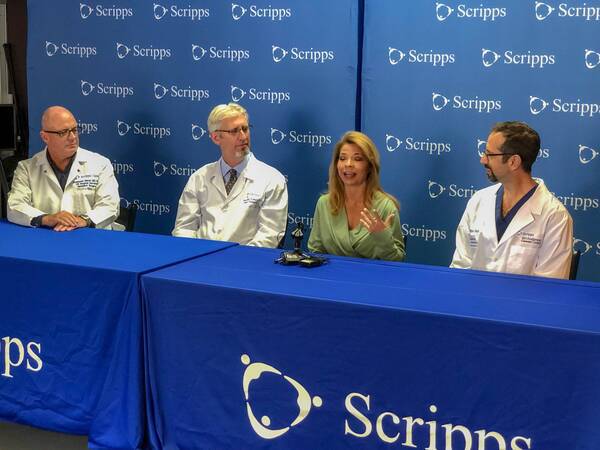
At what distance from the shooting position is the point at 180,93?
15.8 ft

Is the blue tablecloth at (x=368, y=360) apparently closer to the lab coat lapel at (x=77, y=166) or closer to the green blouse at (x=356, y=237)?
the green blouse at (x=356, y=237)

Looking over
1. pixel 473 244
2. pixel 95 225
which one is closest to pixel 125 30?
pixel 95 225

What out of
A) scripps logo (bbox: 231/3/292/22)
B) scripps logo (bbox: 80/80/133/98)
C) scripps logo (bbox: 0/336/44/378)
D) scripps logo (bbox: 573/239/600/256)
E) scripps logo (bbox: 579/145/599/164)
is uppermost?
scripps logo (bbox: 231/3/292/22)

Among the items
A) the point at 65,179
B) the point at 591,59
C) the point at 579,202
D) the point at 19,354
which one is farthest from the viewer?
the point at 65,179

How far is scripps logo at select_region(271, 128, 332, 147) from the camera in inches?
174

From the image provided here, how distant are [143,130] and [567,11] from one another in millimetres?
2643

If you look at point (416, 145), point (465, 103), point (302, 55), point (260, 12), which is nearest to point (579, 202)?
point (465, 103)

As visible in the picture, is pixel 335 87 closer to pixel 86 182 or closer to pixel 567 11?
pixel 567 11

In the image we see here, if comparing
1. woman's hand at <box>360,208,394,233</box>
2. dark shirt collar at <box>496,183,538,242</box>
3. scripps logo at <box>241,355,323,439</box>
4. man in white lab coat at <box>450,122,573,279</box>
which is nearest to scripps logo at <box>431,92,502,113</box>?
man in white lab coat at <box>450,122,573,279</box>

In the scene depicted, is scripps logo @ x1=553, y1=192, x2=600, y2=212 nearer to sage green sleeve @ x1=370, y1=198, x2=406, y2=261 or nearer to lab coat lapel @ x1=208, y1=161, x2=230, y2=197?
sage green sleeve @ x1=370, y1=198, x2=406, y2=261

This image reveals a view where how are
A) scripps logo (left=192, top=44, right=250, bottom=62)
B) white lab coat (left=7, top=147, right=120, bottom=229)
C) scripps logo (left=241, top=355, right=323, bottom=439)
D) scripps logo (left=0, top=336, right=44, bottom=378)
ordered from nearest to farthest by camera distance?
scripps logo (left=241, top=355, right=323, bottom=439) < scripps logo (left=0, top=336, right=44, bottom=378) < white lab coat (left=7, top=147, right=120, bottom=229) < scripps logo (left=192, top=44, right=250, bottom=62)

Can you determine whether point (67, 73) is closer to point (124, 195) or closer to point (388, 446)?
point (124, 195)

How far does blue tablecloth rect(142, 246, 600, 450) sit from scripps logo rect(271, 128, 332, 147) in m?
1.92

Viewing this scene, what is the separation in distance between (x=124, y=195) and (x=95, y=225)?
1141 mm
